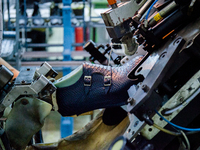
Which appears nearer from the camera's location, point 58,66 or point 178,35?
point 178,35

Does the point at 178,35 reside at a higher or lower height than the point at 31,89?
higher

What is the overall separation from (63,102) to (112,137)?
457 mm

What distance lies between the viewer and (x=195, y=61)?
4.57 feet

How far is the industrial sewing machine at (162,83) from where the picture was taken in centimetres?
131

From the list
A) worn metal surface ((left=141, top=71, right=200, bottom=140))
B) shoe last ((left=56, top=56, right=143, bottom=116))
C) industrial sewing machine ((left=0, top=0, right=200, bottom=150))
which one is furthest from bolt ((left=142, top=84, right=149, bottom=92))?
shoe last ((left=56, top=56, right=143, bottom=116))

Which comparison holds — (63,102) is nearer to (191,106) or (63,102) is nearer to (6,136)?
(6,136)

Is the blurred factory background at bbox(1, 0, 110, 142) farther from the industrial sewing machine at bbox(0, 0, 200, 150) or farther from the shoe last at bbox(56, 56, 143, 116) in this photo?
the industrial sewing machine at bbox(0, 0, 200, 150)

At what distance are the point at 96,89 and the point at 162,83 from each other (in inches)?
17.2

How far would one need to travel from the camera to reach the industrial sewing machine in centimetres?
131

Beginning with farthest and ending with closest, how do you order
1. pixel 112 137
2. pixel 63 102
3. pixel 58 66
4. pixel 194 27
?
pixel 58 66 → pixel 112 137 → pixel 63 102 → pixel 194 27

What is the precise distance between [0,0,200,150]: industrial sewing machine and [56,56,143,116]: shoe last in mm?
69

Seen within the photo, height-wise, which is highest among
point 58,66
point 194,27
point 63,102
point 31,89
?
point 194,27

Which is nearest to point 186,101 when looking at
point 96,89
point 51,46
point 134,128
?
point 134,128

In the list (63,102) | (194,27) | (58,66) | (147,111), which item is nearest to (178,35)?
(194,27)
